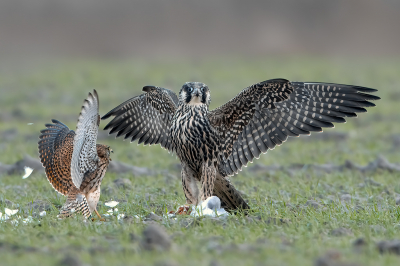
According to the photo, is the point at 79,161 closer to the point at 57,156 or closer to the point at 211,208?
the point at 57,156

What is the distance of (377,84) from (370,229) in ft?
51.8

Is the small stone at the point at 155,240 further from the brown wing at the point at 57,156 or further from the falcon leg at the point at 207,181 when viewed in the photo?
the brown wing at the point at 57,156

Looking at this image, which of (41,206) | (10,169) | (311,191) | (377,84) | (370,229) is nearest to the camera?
(370,229)

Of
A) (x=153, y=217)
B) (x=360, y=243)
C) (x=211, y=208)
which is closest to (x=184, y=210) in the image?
(x=211, y=208)

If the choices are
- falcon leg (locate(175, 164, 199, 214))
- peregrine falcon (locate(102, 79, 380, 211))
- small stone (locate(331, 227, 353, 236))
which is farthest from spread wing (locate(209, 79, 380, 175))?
small stone (locate(331, 227, 353, 236))

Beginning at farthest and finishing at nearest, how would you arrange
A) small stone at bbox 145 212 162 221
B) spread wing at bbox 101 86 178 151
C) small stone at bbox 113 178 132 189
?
small stone at bbox 113 178 132 189, spread wing at bbox 101 86 178 151, small stone at bbox 145 212 162 221

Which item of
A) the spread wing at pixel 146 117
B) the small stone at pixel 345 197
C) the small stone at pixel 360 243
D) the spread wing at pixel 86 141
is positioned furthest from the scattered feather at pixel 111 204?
the small stone at pixel 360 243

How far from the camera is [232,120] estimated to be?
544 cm

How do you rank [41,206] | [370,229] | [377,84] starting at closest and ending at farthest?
[370,229]
[41,206]
[377,84]

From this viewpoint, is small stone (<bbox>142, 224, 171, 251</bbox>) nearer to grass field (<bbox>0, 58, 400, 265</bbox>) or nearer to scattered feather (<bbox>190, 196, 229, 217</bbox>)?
grass field (<bbox>0, 58, 400, 265</bbox>)

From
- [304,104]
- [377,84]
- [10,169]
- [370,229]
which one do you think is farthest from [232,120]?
[377,84]

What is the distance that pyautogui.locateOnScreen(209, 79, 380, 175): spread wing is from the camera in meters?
5.33

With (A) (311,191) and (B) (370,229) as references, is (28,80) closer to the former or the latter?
(A) (311,191)

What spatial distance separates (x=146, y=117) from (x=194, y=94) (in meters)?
1.10
